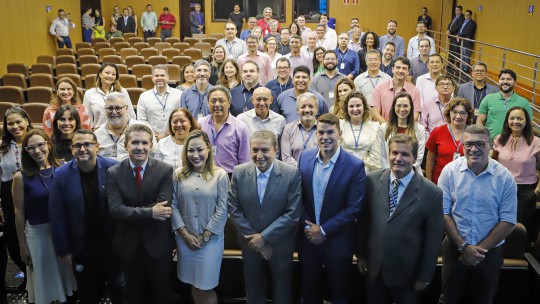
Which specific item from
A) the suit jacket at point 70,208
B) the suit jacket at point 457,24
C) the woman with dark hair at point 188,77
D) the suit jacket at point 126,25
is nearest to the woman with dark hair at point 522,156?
the suit jacket at point 70,208

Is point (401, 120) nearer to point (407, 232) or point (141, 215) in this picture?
point (407, 232)

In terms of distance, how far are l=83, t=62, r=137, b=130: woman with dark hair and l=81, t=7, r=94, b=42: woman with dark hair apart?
8.66 meters

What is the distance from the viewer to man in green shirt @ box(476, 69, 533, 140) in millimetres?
4469

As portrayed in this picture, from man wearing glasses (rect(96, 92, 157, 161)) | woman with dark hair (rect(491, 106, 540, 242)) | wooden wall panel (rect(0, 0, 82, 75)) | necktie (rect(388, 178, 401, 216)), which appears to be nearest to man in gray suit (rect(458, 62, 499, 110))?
woman with dark hair (rect(491, 106, 540, 242))

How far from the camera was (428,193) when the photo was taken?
8.61 feet

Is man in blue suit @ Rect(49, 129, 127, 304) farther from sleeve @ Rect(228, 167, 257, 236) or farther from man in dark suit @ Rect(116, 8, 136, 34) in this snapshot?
man in dark suit @ Rect(116, 8, 136, 34)

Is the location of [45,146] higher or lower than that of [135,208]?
higher

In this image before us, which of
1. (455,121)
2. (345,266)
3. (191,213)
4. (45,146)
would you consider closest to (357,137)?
(455,121)

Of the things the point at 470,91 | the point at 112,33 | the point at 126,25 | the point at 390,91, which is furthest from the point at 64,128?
the point at 126,25

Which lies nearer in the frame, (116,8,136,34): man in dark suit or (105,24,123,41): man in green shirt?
(105,24,123,41): man in green shirt

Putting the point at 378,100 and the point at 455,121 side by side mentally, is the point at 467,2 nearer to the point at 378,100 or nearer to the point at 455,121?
the point at 378,100

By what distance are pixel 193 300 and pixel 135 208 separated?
90cm

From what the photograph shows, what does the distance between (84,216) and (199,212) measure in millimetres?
674

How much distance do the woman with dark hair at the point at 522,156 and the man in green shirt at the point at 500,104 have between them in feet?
2.42
